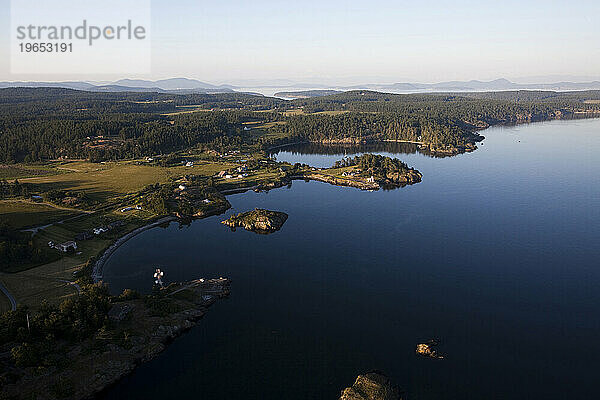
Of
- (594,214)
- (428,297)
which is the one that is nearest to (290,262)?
(428,297)

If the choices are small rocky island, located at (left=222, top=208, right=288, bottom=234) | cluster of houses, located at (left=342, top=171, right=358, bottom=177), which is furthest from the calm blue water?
cluster of houses, located at (left=342, top=171, right=358, bottom=177)

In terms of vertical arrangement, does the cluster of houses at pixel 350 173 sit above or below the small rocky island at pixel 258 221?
above

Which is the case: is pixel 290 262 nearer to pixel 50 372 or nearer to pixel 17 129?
pixel 50 372

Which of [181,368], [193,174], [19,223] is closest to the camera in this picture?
[181,368]

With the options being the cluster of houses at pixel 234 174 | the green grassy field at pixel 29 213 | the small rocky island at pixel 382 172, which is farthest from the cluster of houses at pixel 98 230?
the small rocky island at pixel 382 172

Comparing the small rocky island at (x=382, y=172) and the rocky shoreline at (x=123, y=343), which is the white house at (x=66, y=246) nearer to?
the rocky shoreline at (x=123, y=343)
